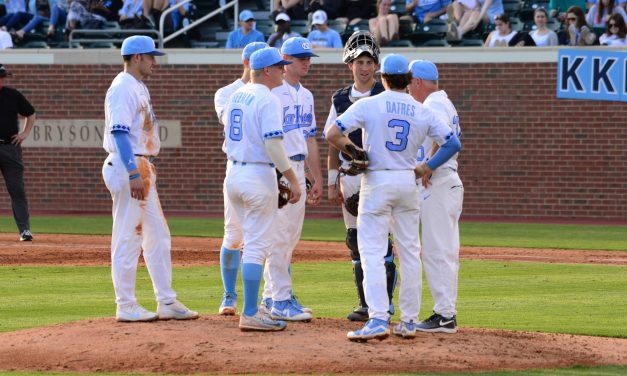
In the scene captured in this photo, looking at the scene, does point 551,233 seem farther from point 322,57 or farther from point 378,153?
point 378,153

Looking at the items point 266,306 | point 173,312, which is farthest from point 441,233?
point 173,312

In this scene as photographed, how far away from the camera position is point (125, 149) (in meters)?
8.62

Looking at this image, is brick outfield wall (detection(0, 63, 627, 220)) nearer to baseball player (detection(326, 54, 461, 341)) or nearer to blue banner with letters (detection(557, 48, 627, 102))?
blue banner with letters (detection(557, 48, 627, 102))

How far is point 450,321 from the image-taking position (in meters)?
8.79

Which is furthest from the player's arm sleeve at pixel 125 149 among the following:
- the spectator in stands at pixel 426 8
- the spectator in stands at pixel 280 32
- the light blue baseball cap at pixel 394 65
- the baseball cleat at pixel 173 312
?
the spectator in stands at pixel 426 8

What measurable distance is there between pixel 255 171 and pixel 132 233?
111cm

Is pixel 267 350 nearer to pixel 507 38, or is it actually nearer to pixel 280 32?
pixel 507 38

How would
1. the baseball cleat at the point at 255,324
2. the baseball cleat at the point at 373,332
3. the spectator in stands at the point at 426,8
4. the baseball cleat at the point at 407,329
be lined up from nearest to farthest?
the baseball cleat at the point at 373,332
the baseball cleat at the point at 407,329
the baseball cleat at the point at 255,324
the spectator in stands at the point at 426,8

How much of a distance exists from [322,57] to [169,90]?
321cm

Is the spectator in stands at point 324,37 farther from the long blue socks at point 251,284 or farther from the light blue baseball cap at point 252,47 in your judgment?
the long blue socks at point 251,284

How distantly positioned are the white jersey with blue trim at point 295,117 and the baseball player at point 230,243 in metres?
0.40

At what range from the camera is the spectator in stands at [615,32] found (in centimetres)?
2106

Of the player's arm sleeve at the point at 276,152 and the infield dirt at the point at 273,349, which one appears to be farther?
the player's arm sleeve at the point at 276,152

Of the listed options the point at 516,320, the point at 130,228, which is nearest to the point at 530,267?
the point at 516,320
